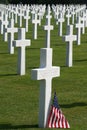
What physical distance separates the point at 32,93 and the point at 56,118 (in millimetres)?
2535

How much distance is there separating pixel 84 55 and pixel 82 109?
24.1 feet

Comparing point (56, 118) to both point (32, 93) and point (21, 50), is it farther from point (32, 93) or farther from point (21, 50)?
point (21, 50)

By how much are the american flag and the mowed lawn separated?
184mm

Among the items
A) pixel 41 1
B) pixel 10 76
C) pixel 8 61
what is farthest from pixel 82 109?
pixel 41 1

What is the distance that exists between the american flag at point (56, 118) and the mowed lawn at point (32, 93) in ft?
0.60

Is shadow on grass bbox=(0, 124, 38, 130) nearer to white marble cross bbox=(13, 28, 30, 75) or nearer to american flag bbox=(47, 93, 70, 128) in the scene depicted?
american flag bbox=(47, 93, 70, 128)

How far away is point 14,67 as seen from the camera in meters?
12.8

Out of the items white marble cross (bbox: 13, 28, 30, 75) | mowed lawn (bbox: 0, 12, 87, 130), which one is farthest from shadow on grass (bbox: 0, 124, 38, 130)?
white marble cross (bbox: 13, 28, 30, 75)

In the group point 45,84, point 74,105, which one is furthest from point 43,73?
point 74,105

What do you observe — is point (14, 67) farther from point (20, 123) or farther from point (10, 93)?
point (20, 123)

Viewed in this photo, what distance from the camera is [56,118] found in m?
6.99

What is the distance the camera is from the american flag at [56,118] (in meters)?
6.94

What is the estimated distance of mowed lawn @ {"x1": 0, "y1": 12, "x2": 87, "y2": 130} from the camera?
757 cm

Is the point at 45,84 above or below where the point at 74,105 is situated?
above
